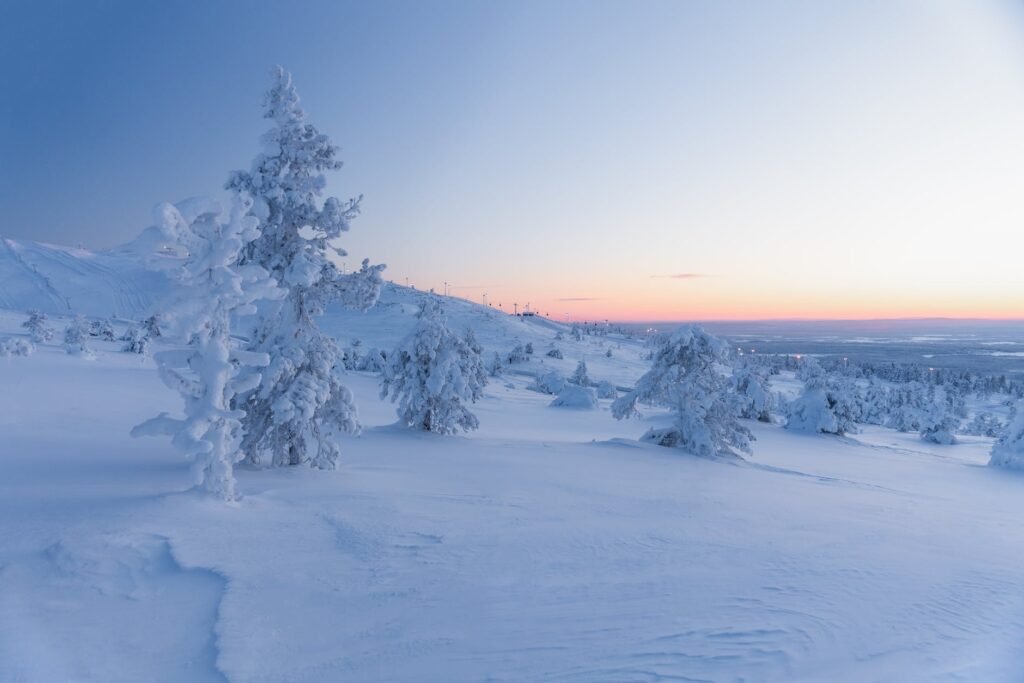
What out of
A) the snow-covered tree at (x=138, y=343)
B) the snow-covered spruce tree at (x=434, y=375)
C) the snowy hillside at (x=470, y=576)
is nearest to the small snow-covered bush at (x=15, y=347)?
the snow-covered tree at (x=138, y=343)

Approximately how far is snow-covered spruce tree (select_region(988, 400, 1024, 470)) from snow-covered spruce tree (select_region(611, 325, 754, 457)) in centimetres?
1359

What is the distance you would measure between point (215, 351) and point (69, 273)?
156538 mm

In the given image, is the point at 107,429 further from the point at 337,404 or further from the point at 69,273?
the point at 69,273

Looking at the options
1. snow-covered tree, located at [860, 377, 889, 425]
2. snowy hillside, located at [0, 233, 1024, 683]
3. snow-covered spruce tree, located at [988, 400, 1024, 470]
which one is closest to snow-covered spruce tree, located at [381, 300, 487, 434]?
snowy hillside, located at [0, 233, 1024, 683]

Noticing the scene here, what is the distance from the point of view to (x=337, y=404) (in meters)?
10.4

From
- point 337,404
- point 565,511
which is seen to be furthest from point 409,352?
point 565,511

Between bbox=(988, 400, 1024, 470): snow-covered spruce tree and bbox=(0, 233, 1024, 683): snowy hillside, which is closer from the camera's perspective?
bbox=(0, 233, 1024, 683): snowy hillside

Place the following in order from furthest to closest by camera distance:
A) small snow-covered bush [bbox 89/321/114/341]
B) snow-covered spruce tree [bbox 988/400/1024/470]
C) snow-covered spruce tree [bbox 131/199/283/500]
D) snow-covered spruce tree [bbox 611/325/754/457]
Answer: small snow-covered bush [bbox 89/321/114/341], snow-covered spruce tree [bbox 988/400/1024/470], snow-covered spruce tree [bbox 611/325/754/457], snow-covered spruce tree [bbox 131/199/283/500]

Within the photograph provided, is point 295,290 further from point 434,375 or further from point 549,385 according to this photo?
point 549,385

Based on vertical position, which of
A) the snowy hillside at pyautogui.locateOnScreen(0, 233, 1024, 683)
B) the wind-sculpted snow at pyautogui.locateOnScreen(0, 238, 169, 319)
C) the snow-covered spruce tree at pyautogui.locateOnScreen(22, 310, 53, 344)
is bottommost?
the snowy hillside at pyautogui.locateOnScreen(0, 233, 1024, 683)

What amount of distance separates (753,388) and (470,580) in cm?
3374

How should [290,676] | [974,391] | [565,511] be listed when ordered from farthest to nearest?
1. [974,391]
2. [565,511]
3. [290,676]

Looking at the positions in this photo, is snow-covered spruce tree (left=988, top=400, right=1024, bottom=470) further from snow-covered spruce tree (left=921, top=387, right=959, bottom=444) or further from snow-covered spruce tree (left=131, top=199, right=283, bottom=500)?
snow-covered spruce tree (left=131, top=199, right=283, bottom=500)

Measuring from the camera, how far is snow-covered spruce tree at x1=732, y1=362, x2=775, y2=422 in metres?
35.1
